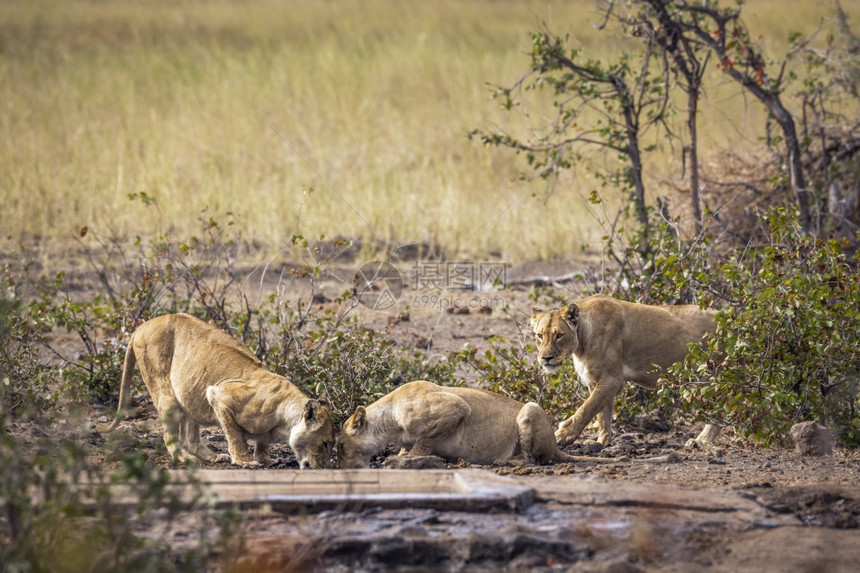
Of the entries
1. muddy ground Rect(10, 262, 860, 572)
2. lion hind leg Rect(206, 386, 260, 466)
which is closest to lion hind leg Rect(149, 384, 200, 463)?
lion hind leg Rect(206, 386, 260, 466)

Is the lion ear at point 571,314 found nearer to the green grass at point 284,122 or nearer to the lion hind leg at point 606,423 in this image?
the lion hind leg at point 606,423

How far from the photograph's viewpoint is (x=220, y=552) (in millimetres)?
5137

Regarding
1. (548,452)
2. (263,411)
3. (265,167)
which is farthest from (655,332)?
(265,167)

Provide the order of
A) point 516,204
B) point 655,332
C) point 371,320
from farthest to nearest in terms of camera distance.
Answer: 1. point 516,204
2. point 371,320
3. point 655,332

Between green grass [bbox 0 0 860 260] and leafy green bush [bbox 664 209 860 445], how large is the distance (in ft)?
9.02

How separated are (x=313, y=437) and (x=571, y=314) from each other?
2083mm

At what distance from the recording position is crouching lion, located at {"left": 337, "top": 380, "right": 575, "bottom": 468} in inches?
284

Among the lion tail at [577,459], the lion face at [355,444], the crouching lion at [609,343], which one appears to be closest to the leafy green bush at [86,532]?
the lion face at [355,444]

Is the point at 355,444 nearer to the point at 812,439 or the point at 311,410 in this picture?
the point at 311,410

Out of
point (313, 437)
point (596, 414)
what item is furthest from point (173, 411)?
point (596, 414)

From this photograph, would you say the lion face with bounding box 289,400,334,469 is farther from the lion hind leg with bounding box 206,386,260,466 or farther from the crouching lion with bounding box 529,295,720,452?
the crouching lion with bounding box 529,295,720,452

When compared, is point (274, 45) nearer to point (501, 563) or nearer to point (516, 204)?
point (516, 204)

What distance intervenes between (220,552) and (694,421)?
406 cm

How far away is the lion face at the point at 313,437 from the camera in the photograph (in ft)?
22.8
